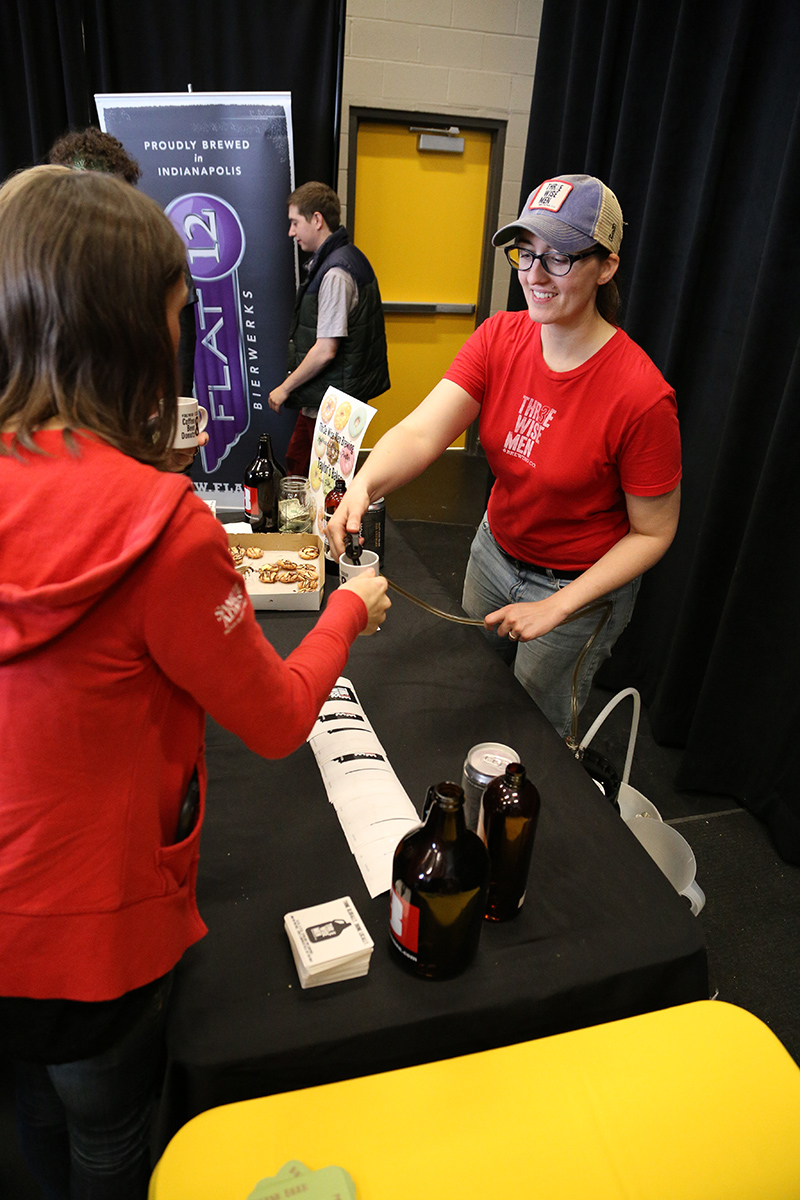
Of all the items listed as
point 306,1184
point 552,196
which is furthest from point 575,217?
point 306,1184

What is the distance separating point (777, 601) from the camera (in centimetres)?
199

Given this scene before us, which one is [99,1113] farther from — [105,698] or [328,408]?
[328,408]

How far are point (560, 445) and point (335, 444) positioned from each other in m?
0.57

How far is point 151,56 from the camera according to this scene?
350 cm

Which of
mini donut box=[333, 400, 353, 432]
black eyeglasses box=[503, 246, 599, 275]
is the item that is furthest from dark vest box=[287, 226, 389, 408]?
black eyeglasses box=[503, 246, 599, 275]

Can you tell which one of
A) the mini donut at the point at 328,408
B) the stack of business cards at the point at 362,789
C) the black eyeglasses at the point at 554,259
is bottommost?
the stack of business cards at the point at 362,789

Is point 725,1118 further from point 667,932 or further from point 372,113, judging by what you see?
point 372,113

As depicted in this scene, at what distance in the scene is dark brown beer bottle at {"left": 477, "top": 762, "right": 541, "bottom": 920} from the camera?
838mm

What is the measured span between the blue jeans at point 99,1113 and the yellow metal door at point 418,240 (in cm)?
483

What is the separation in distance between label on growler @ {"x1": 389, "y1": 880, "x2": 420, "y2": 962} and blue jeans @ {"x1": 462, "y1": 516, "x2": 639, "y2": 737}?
0.82 meters

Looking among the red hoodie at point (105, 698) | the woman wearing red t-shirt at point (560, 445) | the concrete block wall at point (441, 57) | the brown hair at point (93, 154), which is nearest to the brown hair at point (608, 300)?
the woman wearing red t-shirt at point (560, 445)

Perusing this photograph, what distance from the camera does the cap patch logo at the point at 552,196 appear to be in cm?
124

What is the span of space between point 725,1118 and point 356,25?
17.4 ft

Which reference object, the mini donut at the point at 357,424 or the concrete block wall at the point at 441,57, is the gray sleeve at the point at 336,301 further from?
the concrete block wall at the point at 441,57
